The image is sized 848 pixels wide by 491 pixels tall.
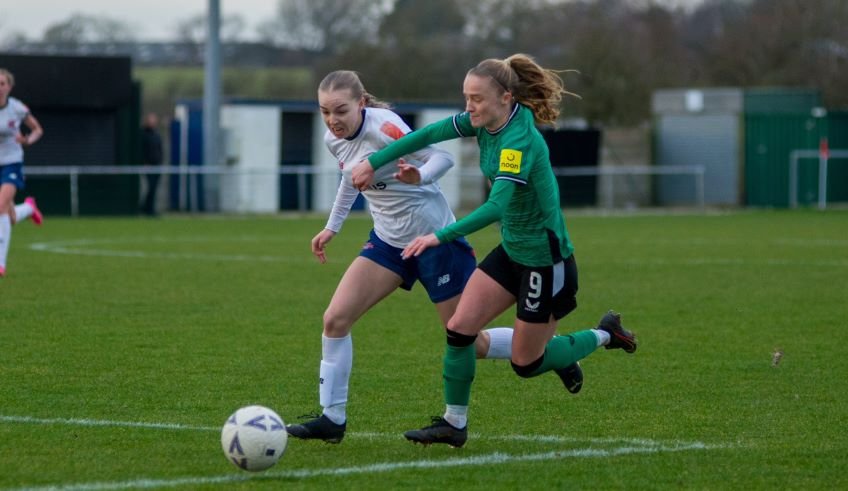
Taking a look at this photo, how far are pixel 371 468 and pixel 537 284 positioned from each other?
47.2 inches

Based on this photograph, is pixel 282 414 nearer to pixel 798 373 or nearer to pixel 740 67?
pixel 798 373

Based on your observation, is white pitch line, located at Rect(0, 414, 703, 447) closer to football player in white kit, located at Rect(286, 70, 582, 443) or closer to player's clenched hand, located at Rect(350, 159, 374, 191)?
football player in white kit, located at Rect(286, 70, 582, 443)

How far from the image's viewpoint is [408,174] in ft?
20.6

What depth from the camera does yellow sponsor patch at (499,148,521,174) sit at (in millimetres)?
6145

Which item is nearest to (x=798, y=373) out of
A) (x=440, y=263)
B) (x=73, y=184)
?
(x=440, y=263)

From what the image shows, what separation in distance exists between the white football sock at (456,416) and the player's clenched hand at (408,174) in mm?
1113

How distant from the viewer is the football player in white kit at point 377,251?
6598 mm

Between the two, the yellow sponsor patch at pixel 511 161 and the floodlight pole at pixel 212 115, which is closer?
the yellow sponsor patch at pixel 511 161

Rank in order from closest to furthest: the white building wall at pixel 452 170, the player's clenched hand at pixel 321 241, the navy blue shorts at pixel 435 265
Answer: the navy blue shorts at pixel 435 265 → the player's clenched hand at pixel 321 241 → the white building wall at pixel 452 170

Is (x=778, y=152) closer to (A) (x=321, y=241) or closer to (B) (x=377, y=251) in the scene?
(A) (x=321, y=241)

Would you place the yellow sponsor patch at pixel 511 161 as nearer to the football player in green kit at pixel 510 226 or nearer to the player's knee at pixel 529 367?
the football player in green kit at pixel 510 226

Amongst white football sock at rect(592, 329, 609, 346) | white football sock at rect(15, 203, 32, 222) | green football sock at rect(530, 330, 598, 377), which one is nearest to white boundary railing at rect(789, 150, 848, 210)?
white football sock at rect(15, 203, 32, 222)

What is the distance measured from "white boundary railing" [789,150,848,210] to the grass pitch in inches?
677

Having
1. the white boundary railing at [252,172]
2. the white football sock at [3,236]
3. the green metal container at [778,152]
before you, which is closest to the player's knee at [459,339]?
the white football sock at [3,236]
